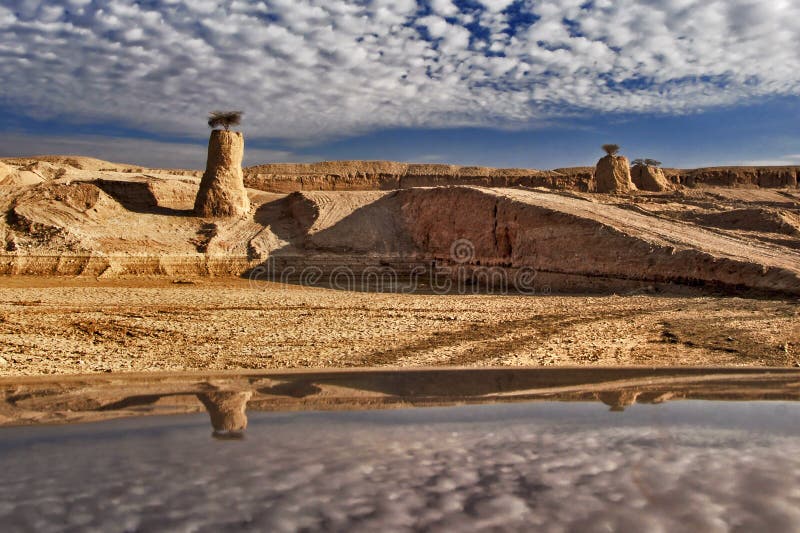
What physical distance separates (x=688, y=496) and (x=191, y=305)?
959 cm

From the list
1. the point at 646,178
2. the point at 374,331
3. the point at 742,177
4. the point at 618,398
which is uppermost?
the point at 742,177

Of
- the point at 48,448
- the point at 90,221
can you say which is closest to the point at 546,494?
the point at 48,448

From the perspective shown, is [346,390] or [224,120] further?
[224,120]

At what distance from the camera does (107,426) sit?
10.1 feet

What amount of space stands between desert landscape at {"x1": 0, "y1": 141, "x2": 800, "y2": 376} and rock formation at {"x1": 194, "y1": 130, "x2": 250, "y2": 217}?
59 millimetres

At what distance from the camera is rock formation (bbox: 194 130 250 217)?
63.7 ft

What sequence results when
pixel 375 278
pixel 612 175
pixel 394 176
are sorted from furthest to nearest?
pixel 394 176, pixel 612 175, pixel 375 278

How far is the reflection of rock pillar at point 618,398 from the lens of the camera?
11.3 feet

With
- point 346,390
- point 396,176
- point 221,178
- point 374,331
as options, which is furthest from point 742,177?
point 346,390

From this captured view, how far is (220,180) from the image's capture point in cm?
1950

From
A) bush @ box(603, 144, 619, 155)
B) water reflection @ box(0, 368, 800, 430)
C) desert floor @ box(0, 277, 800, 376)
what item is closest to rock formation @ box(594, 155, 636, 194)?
bush @ box(603, 144, 619, 155)

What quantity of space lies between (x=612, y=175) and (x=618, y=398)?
1062 inches

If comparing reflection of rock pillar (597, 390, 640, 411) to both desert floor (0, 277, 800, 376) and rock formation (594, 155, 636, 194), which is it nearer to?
desert floor (0, 277, 800, 376)

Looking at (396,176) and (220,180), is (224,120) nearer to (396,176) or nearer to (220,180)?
(220,180)
